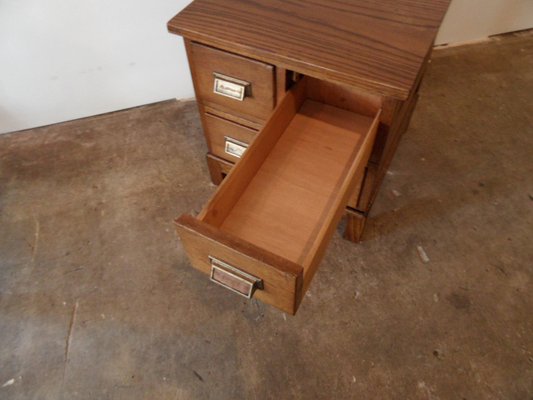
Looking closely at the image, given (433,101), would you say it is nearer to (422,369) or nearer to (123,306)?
(422,369)

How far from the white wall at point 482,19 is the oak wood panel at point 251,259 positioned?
1.56m

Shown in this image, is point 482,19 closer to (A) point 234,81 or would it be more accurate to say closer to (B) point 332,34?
(B) point 332,34

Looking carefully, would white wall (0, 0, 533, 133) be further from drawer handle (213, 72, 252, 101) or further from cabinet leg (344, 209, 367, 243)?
cabinet leg (344, 209, 367, 243)

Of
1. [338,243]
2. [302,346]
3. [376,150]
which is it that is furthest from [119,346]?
[376,150]

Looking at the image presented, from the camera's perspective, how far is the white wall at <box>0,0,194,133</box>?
1.16m

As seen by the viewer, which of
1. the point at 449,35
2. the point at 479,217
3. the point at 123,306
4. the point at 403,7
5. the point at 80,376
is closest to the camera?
the point at 403,7

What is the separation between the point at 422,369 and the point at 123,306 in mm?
801

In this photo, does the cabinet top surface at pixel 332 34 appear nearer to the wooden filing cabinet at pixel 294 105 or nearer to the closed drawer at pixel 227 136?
the wooden filing cabinet at pixel 294 105

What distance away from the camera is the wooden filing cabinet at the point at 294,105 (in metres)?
0.63

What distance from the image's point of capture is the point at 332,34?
0.74 m

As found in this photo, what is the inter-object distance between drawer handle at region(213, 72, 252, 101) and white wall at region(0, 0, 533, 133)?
1.82 ft

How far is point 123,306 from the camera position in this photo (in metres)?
1.01

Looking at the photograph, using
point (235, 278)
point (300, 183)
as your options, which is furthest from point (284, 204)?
point (235, 278)

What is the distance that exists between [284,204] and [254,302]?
0.37 metres
